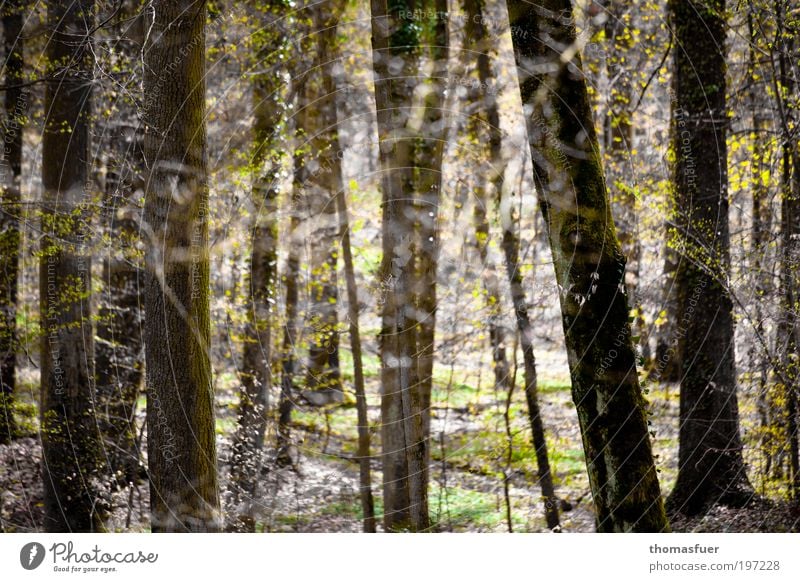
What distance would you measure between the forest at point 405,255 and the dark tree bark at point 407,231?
1.4 inches

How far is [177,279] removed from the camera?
541 centimetres

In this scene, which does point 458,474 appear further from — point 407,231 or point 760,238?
point 760,238

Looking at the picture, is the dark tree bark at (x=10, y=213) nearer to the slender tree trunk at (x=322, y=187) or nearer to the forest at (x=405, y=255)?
the forest at (x=405, y=255)

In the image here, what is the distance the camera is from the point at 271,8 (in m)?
7.87

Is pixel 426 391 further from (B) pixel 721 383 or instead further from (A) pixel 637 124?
(A) pixel 637 124

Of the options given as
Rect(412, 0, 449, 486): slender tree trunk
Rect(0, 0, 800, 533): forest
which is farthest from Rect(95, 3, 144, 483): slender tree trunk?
Rect(412, 0, 449, 486): slender tree trunk

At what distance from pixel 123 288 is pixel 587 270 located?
19.6ft

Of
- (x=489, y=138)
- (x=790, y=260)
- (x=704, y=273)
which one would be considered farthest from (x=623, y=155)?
(x=790, y=260)

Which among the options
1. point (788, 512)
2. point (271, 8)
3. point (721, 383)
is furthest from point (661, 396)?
point (271, 8)

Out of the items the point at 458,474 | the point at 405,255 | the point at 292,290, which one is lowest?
the point at 458,474

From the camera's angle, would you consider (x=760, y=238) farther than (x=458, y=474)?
No

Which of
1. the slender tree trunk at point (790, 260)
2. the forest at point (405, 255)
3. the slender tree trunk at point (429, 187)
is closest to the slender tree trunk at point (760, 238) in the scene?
the forest at point (405, 255)

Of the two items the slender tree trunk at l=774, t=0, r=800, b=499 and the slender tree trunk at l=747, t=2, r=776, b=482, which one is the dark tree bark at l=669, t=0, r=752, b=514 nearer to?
the slender tree trunk at l=747, t=2, r=776, b=482

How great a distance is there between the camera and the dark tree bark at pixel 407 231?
638cm
